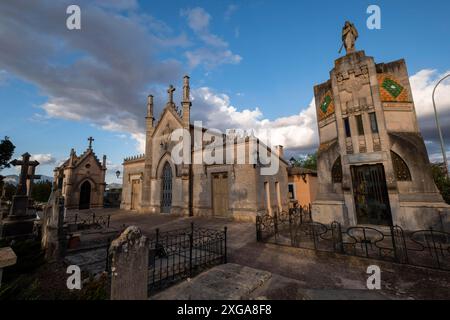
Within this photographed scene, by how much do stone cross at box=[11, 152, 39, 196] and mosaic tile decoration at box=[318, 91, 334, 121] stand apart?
15429 millimetres

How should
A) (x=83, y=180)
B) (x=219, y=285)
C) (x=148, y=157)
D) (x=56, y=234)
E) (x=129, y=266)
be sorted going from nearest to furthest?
(x=129, y=266) → (x=219, y=285) → (x=56, y=234) → (x=148, y=157) → (x=83, y=180)

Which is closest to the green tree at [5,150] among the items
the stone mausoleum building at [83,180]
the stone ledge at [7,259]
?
the stone mausoleum building at [83,180]

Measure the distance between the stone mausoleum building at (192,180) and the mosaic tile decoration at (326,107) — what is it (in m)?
4.39

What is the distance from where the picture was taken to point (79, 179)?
2453 cm

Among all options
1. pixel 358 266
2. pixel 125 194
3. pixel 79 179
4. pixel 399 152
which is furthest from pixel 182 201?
pixel 79 179

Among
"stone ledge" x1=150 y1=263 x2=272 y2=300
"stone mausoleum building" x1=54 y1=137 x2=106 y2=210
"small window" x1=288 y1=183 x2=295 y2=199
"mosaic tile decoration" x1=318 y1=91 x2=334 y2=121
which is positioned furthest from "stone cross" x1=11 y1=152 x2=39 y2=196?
"small window" x1=288 y1=183 x2=295 y2=199

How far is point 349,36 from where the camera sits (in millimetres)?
10289

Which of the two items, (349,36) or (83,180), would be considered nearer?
(349,36)

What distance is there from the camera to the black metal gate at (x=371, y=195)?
8.55 metres

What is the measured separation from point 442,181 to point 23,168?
2235 cm

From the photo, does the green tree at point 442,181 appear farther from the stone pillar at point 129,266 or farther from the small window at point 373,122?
the stone pillar at point 129,266

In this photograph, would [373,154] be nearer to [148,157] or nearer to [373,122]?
[373,122]

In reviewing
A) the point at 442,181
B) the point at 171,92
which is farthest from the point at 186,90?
the point at 442,181
